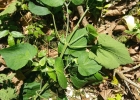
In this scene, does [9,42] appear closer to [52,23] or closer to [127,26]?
[52,23]

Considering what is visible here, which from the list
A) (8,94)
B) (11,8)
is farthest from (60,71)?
(11,8)

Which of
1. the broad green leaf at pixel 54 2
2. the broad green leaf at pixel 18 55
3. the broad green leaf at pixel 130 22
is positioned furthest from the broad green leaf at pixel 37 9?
the broad green leaf at pixel 130 22

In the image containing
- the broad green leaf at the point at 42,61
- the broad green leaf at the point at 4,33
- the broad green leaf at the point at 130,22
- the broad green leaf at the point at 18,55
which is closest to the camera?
the broad green leaf at the point at 18,55

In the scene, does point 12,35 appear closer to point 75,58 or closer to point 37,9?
point 37,9

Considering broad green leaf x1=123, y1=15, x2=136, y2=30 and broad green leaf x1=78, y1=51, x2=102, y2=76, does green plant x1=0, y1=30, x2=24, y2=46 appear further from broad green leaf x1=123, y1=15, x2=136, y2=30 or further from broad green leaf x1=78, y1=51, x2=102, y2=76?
broad green leaf x1=123, y1=15, x2=136, y2=30

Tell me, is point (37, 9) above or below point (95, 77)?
above

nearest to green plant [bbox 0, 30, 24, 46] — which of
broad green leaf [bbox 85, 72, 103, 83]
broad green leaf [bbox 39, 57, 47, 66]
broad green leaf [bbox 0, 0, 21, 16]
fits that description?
broad green leaf [bbox 0, 0, 21, 16]

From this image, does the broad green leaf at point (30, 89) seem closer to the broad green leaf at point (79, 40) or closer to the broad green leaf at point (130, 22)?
the broad green leaf at point (79, 40)
